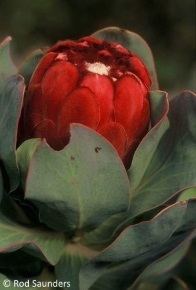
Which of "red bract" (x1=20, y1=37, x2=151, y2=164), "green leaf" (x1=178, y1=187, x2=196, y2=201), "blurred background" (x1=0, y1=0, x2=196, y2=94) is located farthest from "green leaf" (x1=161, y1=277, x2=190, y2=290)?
"blurred background" (x1=0, y1=0, x2=196, y2=94)

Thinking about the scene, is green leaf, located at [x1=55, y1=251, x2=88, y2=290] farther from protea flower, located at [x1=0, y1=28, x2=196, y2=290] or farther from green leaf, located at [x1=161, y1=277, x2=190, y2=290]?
green leaf, located at [x1=161, y1=277, x2=190, y2=290]

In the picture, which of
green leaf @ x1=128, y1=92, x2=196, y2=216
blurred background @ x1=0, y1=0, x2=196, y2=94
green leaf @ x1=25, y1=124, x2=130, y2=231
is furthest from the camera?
blurred background @ x1=0, y1=0, x2=196, y2=94

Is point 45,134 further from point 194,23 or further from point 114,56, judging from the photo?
point 194,23

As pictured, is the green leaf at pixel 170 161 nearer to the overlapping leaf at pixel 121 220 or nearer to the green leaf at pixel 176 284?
the overlapping leaf at pixel 121 220

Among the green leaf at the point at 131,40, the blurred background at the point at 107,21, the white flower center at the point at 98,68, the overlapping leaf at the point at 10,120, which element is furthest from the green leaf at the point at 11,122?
the blurred background at the point at 107,21

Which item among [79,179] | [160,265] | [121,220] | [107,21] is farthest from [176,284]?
[107,21]

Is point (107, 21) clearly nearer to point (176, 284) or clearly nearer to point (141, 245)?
point (176, 284)
